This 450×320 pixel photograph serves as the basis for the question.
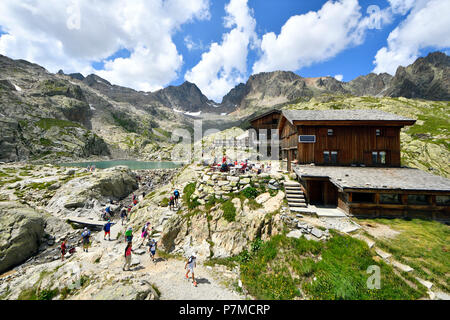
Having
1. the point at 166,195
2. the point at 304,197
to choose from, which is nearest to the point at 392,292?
the point at 304,197

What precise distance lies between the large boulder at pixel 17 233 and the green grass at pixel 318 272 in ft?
92.8

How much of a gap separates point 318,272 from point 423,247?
7.01m

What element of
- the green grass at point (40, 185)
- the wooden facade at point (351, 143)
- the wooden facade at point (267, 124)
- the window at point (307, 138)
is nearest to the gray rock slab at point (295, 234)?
the wooden facade at point (351, 143)

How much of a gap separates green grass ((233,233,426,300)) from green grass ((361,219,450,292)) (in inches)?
48.4

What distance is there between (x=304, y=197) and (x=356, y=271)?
834cm

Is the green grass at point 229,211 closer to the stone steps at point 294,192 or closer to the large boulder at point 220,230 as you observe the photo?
the large boulder at point 220,230

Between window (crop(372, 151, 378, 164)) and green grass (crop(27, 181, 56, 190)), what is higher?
window (crop(372, 151, 378, 164))

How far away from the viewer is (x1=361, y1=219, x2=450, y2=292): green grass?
Answer: 9195mm

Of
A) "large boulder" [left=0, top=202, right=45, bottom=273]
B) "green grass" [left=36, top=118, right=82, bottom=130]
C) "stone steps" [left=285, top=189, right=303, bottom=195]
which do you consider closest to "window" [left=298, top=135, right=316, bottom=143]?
"stone steps" [left=285, top=189, right=303, bottom=195]

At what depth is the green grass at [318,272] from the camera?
30.0 ft

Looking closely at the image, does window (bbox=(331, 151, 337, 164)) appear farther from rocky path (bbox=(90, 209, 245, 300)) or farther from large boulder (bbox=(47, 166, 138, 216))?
large boulder (bbox=(47, 166, 138, 216))

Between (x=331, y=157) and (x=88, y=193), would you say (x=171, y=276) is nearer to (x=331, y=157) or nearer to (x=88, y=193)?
(x=331, y=157)

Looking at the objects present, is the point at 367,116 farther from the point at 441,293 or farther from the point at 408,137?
the point at 408,137

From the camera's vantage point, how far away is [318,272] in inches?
427
